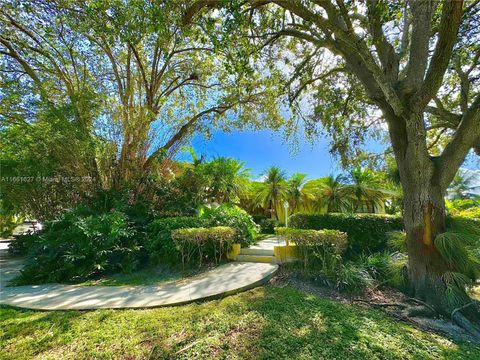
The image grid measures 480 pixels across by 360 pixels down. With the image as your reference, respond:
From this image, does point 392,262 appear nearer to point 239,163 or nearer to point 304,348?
point 304,348

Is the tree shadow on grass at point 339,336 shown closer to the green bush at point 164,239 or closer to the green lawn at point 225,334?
the green lawn at point 225,334

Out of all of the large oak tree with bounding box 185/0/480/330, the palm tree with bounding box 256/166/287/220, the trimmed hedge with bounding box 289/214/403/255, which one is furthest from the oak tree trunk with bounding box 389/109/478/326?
the palm tree with bounding box 256/166/287/220

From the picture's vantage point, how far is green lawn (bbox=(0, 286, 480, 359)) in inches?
105

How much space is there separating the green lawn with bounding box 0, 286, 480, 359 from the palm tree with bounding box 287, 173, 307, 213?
1315 cm

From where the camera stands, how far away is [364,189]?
15141mm

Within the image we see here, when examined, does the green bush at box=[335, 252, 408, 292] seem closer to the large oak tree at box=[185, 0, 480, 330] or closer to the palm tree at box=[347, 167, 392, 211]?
the large oak tree at box=[185, 0, 480, 330]

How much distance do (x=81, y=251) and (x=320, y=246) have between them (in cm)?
525

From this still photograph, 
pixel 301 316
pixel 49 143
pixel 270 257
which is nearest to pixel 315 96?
pixel 270 257

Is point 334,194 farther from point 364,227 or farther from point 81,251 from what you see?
point 81,251

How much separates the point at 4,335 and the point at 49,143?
18.6 ft

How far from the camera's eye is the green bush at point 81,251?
542cm

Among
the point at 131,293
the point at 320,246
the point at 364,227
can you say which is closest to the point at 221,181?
the point at 364,227

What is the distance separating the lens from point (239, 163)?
52.8 ft

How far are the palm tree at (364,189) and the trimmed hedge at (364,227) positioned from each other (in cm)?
721
